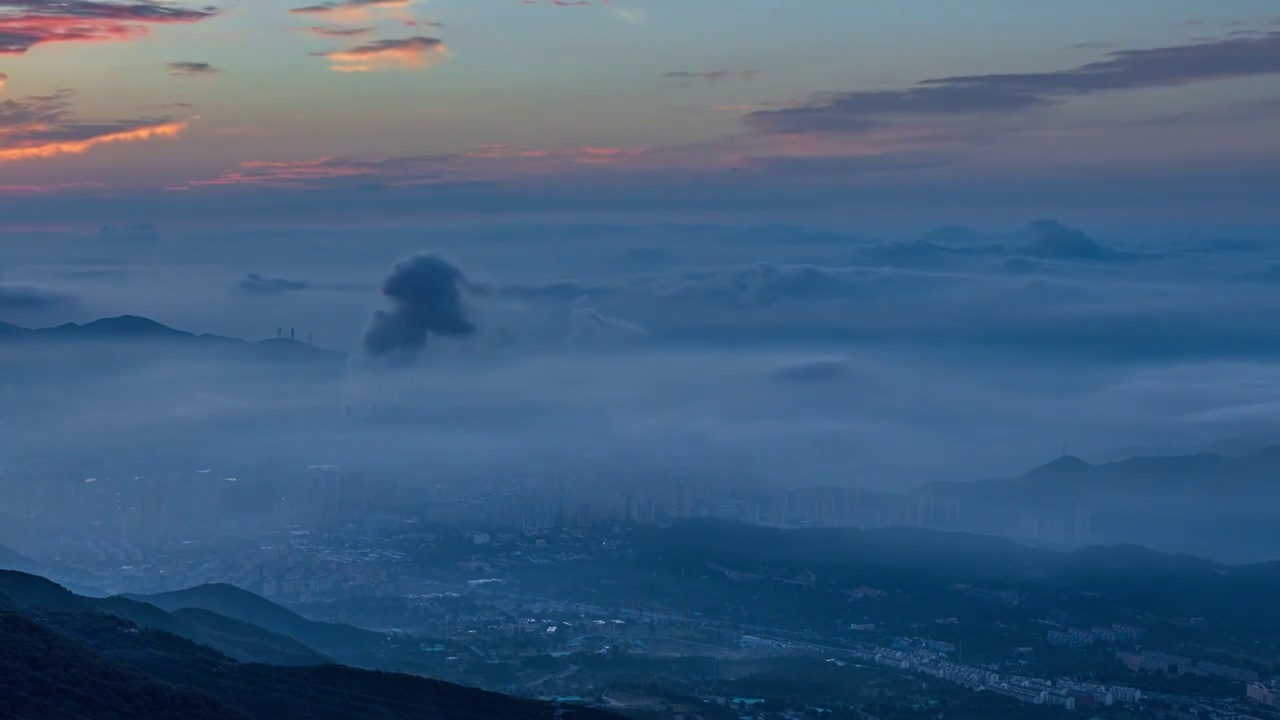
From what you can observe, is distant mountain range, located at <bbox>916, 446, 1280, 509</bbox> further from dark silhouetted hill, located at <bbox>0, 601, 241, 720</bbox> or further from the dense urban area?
dark silhouetted hill, located at <bbox>0, 601, 241, 720</bbox>

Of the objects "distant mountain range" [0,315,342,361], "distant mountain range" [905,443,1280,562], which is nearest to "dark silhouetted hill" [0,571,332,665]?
"distant mountain range" [905,443,1280,562]

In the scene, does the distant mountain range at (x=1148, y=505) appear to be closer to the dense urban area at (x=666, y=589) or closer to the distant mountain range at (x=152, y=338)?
the dense urban area at (x=666, y=589)

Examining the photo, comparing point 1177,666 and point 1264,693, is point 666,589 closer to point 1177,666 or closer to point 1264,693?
point 1177,666

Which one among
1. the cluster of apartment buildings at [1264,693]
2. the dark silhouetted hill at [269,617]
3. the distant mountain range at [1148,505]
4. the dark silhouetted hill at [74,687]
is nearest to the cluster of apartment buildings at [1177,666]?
the cluster of apartment buildings at [1264,693]

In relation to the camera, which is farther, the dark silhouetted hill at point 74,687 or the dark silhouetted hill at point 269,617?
the dark silhouetted hill at point 269,617

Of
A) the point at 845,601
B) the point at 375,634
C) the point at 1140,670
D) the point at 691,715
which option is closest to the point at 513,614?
the point at 375,634

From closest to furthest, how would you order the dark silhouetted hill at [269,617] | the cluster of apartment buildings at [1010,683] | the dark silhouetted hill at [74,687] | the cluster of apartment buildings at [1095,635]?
the dark silhouetted hill at [74,687]
the cluster of apartment buildings at [1010,683]
the dark silhouetted hill at [269,617]
the cluster of apartment buildings at [1095,635]
